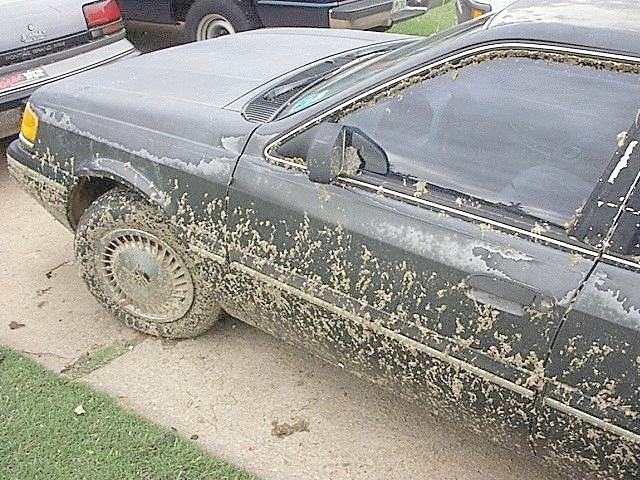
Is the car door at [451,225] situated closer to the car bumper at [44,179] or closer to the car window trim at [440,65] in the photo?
the car window trim at [440,65]

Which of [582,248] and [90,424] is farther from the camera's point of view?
[90,424]

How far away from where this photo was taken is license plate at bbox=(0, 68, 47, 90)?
166 inches

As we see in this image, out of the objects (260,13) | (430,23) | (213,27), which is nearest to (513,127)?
(260,13)

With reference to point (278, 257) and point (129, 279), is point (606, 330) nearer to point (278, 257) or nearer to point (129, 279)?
point (278, 257)

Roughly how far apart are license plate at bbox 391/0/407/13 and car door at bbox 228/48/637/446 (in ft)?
12.3

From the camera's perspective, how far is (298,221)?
7.68 ft

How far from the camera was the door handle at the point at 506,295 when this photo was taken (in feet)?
6.24

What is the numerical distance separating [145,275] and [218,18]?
369 cm

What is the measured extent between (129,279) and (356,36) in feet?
5.83

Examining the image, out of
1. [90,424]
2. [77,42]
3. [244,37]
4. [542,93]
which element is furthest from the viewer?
[77,42]

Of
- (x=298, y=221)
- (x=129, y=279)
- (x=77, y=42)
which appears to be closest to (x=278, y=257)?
(x=298, y=221)

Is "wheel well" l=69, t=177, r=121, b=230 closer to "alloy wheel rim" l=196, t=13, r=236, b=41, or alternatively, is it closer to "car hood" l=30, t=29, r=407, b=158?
"car hood" l=30, t=29, r=407, b=158

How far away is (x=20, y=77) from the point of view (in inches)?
169

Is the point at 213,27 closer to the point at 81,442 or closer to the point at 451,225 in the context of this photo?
the point at 81,442
